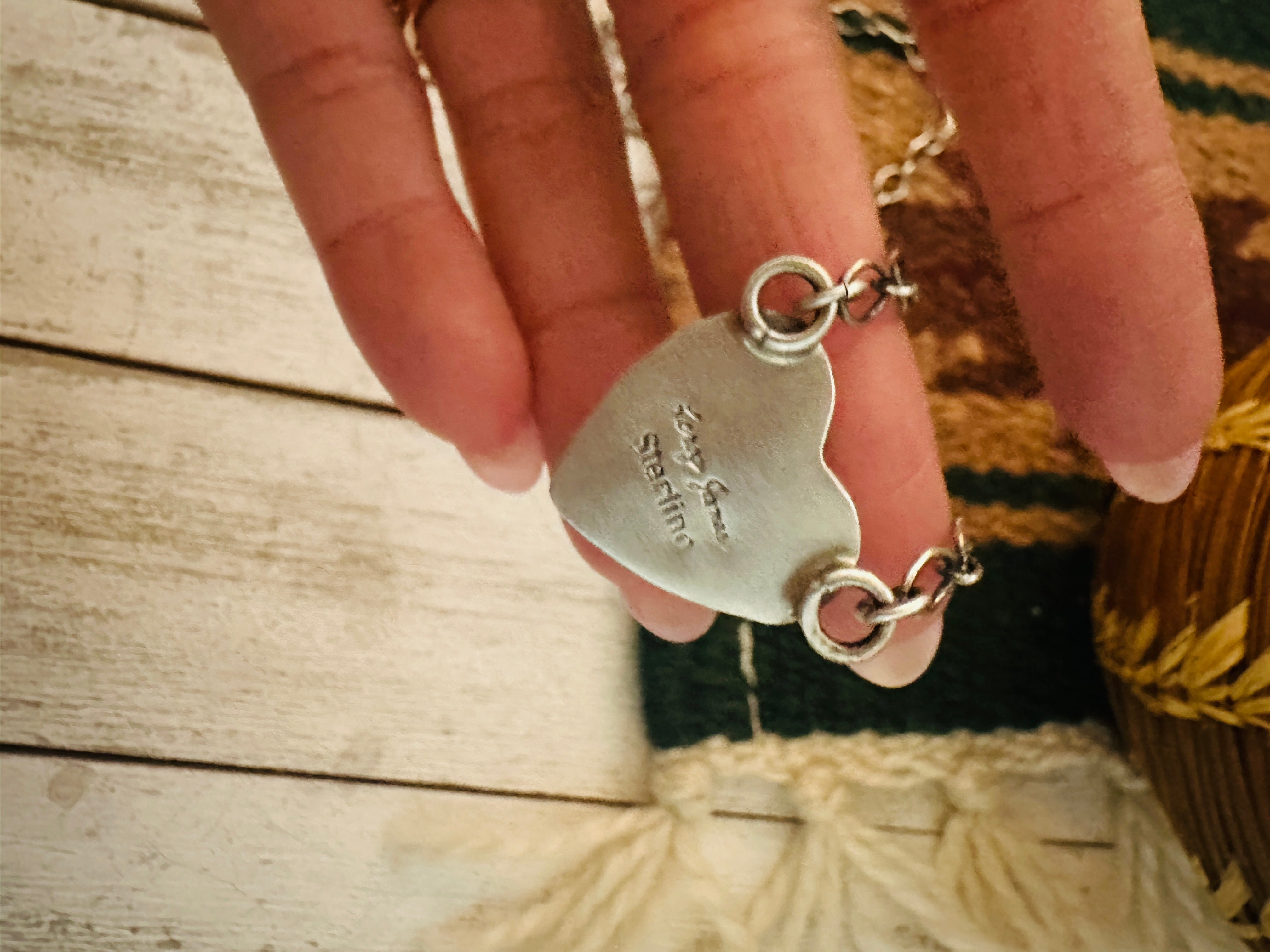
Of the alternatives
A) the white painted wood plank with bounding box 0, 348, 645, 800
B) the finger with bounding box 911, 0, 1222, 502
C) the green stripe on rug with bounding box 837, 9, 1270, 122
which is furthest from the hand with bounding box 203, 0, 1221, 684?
the green stripe on rug with bounding box 837, 9, 1270, 122

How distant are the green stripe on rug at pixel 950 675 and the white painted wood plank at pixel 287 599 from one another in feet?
0.12

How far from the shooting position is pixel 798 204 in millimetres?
433

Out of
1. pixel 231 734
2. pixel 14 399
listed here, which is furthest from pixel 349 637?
pixel 14 399

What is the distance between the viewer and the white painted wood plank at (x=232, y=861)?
526 millimetres

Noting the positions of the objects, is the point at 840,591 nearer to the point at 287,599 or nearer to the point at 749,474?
the point at 749,474

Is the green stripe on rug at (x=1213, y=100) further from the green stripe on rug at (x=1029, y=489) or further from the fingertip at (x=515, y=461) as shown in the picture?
the fingertip at (x=515, y=461)

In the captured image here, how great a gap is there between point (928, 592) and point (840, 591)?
42mm

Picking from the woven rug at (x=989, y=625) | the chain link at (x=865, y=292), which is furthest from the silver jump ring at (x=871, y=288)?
the woven rug at (x=989, y=625)

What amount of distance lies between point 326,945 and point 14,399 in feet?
1.12

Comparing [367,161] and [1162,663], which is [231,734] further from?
[1162,663]

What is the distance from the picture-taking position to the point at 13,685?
21.2 inches

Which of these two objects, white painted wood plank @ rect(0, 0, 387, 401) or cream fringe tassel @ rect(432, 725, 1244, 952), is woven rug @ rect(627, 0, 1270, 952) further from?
white painted wood plank @ rect(0, 0, 387, 401)

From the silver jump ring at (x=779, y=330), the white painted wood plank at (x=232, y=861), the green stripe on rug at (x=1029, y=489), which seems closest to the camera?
the silver jump ring at (x=779, y=330)

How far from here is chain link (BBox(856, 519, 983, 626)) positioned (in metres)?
0.43
